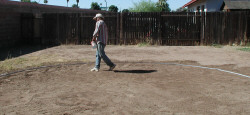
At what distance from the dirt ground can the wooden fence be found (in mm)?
6758

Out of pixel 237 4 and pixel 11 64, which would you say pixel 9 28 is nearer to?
pixel 11 64

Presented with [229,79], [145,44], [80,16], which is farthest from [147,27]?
[229,79]

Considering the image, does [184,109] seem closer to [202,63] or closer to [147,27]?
[202,63]

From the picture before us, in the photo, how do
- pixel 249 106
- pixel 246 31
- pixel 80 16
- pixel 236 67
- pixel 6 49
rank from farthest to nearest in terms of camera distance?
1. pixel 80 16
2. pixel 246 31
3. pixel 6 49
4. pixel 236 67
5. pixel 249 106

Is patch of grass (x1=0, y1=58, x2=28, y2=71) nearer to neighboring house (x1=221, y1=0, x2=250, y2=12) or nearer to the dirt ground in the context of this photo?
the dirt ground

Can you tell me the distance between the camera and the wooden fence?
50.4 feet

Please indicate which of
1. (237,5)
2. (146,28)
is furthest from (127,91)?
(237,5)

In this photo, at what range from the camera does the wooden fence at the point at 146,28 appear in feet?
50.4

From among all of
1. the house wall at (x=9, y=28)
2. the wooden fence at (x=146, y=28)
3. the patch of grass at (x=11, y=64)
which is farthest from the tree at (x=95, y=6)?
the patch of grass at (x=11, y=64)

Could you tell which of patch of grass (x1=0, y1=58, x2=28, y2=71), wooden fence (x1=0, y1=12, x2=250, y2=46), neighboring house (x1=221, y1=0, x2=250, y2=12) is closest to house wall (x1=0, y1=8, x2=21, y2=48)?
wooden fence (x1=0, y1=12, x2=250, y2=46)

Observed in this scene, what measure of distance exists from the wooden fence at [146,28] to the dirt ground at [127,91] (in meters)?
6.76

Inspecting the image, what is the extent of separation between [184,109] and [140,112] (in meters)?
0.73

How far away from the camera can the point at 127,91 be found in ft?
18.9

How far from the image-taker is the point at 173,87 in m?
6.13
